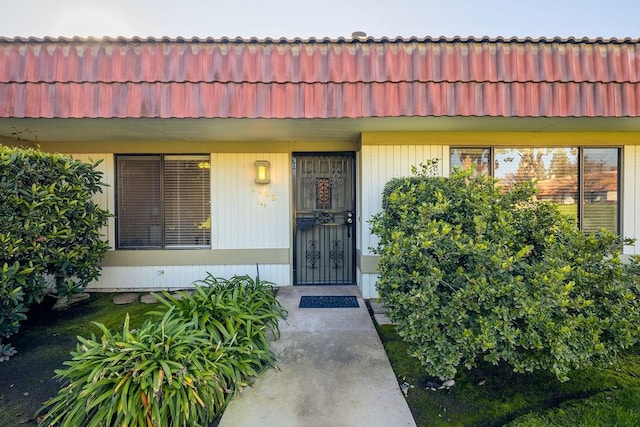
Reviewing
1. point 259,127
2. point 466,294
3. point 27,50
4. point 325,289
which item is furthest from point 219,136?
point 466,294

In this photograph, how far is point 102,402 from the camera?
205 cm

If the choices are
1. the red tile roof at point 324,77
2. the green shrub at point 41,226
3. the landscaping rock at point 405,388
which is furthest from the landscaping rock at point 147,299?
the landscaping rock at point 405,388

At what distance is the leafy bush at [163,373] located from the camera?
79.5 inches

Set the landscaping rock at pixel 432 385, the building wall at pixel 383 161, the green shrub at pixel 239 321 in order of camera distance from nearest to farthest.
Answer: the landscaping rock at pixel 432 385, the green shrub at pixel 239 321, the building wall at pixel 383 161

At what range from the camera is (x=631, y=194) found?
4590 mm

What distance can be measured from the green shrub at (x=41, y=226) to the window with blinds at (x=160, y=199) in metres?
0.97

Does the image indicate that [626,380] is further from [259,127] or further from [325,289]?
[259,127]

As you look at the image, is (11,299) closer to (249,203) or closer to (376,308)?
(249,203)

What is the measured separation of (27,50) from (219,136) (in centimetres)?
216

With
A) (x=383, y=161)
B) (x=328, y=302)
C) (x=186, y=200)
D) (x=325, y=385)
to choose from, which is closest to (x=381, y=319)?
(x=328, y=302)

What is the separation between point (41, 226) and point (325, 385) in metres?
3.34

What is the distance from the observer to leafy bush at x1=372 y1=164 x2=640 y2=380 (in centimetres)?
206

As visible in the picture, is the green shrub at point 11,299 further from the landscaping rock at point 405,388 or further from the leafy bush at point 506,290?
the landscaping rock at point 405,388

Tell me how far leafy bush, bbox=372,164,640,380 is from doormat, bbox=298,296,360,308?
190cm
